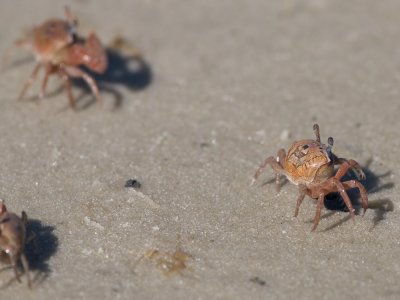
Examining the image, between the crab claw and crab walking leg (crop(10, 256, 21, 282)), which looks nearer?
crab walking leg (crop(10, 256, 21, 282))

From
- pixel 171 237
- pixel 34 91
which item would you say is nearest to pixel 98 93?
pixel 34 91

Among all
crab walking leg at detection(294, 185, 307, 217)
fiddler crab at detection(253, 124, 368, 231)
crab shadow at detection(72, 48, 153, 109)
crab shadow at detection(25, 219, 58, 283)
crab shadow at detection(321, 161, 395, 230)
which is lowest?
crab shadow at detection(25, 219, 58, 283)

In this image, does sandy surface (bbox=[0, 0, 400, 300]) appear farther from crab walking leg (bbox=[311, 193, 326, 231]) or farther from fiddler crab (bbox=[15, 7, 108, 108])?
fiddler crab (bbox=[15, 7, 108, 108])

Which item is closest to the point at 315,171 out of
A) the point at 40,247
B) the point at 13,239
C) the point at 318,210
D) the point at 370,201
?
the point at 318,210

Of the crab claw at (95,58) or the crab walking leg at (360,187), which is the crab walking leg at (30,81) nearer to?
the crab claw at (95,58)

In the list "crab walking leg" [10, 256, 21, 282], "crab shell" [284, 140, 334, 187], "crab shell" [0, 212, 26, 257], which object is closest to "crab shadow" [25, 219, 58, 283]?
"crab walking leg" [10, 256, 21, 282]

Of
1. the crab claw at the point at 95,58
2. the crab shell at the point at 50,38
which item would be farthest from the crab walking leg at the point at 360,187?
the crab shell at the point at 50,38
